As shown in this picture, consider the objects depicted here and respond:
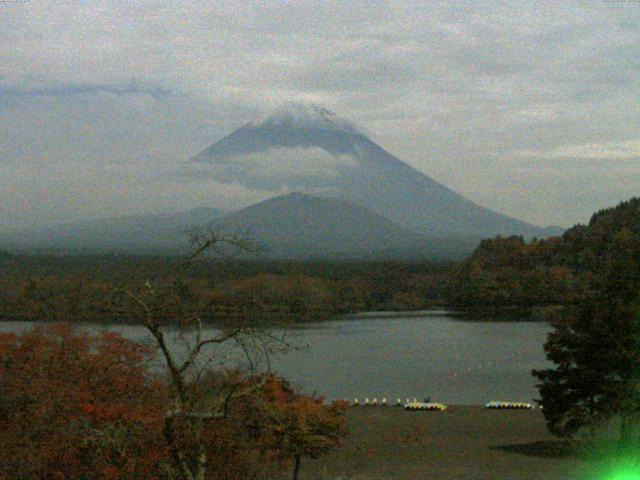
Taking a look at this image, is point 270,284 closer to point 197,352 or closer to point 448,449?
point 448,449

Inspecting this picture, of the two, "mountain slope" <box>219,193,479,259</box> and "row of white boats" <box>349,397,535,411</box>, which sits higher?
"mountain slope" <box>219,193,479,259</box>

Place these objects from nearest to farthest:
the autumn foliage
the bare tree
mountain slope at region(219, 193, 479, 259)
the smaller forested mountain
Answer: the bare tree < the autumn foliage < the smaller forested mountain < mountain slope at region(219, 193, 479, 259)

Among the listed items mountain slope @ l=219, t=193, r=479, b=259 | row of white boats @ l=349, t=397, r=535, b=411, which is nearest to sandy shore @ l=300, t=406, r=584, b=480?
row of white boats @ l=349, t=397, r=535, b=411

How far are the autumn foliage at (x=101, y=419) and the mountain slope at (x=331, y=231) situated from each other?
96172mm

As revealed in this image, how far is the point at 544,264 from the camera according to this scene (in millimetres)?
58625

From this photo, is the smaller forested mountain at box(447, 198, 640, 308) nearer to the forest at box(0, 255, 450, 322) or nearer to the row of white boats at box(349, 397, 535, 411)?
the forest at box(0, 255, 450, 322)

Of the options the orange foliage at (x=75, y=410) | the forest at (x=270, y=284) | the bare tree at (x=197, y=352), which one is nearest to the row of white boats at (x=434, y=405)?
the orange foliage at (x=75, y=410)

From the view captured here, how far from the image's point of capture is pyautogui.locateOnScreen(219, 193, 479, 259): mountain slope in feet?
377

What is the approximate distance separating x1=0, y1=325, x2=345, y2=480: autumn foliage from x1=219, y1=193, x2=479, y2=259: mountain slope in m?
96.2

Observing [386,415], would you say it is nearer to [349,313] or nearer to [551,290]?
[349,313]

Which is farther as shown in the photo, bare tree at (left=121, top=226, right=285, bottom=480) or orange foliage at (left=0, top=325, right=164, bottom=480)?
orange foliage at (left=0, top=325, right=164, bottom=480)

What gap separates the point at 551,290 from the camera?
53.4 m

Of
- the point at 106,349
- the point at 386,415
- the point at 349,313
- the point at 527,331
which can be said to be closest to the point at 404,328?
the point at 527,331

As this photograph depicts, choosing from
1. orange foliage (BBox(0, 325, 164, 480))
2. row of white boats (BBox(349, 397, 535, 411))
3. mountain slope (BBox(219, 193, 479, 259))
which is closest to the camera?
orange foliage (BBox(0, 325, 164, 480))
